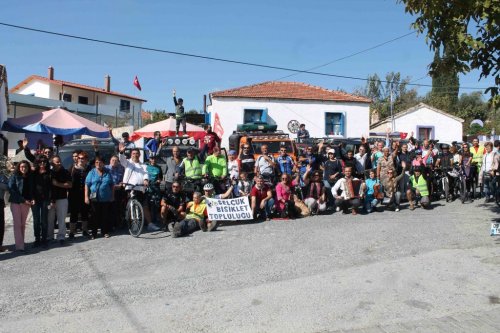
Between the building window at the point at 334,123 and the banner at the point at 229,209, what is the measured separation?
19240mm

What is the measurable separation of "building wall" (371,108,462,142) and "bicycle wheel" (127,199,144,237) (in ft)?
95.7

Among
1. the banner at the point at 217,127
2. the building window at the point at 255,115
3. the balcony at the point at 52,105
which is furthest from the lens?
the balcony at the point at 52,105

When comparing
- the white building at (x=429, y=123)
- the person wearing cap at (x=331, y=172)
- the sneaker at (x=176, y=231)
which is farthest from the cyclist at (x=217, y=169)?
the white building at (x=429, y=123)

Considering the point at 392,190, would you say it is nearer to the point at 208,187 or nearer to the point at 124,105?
the point at 208,187

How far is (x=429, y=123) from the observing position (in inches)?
1409

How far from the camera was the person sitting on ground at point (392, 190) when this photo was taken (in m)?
12.1

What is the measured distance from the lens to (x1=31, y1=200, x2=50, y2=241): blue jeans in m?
9.34

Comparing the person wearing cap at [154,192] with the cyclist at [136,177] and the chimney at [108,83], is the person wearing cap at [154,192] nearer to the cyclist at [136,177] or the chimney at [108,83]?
the cyclist at [136,177]

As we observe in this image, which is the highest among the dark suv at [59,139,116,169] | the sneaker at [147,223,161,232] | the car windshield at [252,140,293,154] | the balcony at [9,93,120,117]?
the balcony at [9,93,120,117]

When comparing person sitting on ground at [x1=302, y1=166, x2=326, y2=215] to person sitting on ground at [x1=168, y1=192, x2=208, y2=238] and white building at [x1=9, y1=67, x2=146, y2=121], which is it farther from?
white building at [x1=9, y1=67, x2=146, y2=121]

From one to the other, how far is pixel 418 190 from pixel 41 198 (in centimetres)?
918

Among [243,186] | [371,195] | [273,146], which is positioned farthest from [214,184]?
[371,195]

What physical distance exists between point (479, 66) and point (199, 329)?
693 cm

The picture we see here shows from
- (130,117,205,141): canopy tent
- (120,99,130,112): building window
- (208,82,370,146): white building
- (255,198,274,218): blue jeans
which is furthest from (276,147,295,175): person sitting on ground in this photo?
(120,99,130,112): building window
